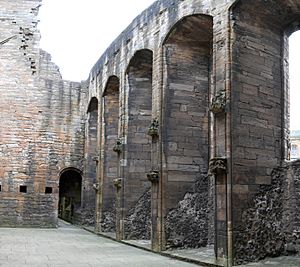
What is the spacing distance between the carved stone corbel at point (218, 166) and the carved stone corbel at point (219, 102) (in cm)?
96

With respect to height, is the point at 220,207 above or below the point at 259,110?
below

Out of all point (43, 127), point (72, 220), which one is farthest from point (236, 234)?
point (72, 220)

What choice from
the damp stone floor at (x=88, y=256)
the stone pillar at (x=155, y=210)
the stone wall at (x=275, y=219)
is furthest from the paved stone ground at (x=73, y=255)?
the stone wall at (x=275, y=219)

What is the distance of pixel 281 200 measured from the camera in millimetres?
9641

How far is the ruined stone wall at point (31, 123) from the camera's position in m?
18.7

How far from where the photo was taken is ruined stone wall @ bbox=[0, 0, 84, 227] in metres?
18.7

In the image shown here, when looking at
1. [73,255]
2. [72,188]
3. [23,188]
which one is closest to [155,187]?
[73,255]

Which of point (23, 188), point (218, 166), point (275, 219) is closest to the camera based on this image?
point (218, 166)

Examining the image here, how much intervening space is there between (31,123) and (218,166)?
12115 millimetres

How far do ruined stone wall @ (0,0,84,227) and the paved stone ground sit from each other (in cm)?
540

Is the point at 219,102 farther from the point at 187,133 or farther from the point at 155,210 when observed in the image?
the point at 155,210

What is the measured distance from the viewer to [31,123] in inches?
758

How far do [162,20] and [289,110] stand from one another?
4.16 meters

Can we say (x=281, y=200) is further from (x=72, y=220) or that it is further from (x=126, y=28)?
(x=72, y=220)
